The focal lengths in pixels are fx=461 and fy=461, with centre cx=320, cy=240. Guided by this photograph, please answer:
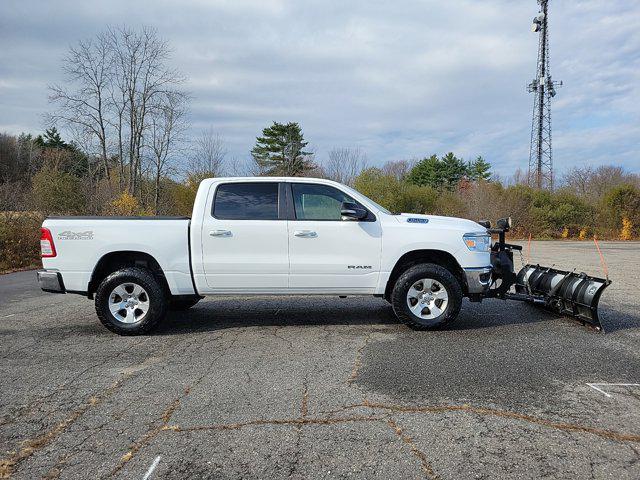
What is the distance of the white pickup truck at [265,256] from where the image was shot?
5.99 metres

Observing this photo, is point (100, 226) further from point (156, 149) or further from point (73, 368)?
point (156, 149)

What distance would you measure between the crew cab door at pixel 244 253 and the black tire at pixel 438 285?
1.49 m

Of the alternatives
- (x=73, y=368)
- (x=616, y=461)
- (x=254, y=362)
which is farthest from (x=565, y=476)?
(x=73, y=368)

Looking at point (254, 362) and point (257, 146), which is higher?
point (257, 146)

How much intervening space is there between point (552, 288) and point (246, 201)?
4587 mm

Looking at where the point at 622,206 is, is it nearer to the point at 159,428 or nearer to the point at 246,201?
the point at 246,201

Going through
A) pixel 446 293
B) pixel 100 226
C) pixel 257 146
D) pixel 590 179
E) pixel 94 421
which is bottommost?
pixel 94 421

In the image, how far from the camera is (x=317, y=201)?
625 centimetres

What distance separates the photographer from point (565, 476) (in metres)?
2.75

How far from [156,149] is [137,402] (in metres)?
27.9

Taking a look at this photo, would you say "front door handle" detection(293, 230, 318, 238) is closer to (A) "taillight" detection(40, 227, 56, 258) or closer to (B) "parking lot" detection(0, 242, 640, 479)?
(B) "parking lot" detection(0, 242, 640, 479)

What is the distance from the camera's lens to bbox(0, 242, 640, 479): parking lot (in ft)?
9.65

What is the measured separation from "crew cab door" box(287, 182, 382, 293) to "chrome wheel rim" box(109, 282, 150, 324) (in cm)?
196

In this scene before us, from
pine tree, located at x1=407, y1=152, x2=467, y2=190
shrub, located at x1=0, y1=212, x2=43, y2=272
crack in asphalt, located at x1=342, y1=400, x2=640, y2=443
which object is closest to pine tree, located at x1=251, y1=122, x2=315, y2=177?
pine tree, located at x1=407, y1=152, x2=467, y2=190
